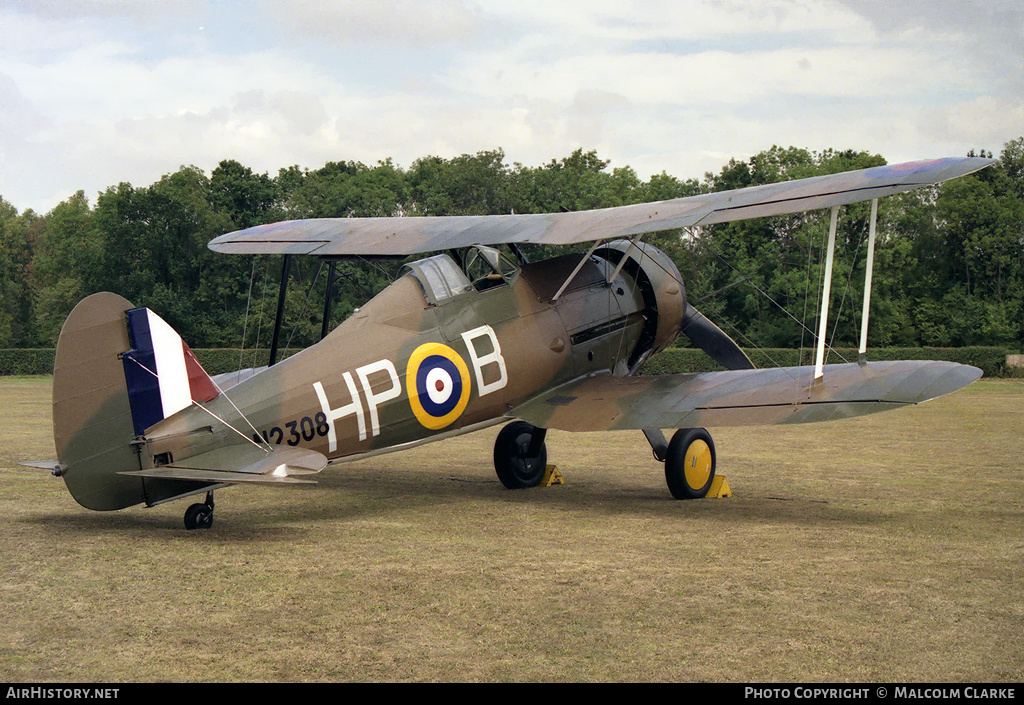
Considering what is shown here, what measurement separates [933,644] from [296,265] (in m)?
41.2

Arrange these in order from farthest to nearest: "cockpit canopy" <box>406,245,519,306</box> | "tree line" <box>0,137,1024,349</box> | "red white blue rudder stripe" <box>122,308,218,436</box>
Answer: "tree line" <box>0,137,1024,349</box>, "cockpit canopy" <box>406,245,519,306</box>, "red white blue rudder stripe" <box>122,308,218,436</box>

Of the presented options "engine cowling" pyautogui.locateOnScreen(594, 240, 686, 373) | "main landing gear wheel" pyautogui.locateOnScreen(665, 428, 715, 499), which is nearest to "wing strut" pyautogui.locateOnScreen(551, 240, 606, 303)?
"engine cowling" pyautogui.locateOnScreen(594, 240, 686, 373)

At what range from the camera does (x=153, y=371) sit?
26.2 feet

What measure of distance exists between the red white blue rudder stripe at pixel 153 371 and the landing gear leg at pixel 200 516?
3.12 ft

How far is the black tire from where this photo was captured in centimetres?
848

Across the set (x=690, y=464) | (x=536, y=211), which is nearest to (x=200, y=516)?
(x=690, y=464)

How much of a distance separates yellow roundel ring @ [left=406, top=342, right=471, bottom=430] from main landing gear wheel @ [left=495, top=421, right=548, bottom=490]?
1.89 metres

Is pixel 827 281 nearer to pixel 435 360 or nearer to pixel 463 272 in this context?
pixel 435 360

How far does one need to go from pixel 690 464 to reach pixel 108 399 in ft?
18.6

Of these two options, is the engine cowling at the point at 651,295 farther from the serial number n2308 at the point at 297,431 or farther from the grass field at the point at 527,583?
the serial number n2308 at the point at 297,431

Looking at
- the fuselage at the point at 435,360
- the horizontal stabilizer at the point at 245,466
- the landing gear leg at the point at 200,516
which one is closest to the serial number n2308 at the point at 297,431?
the fuselage at the point at 435,360

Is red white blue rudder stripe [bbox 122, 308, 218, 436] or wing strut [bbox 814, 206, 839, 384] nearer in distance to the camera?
red white blue rudder stripe [bbox 122, 308, 218, 436]

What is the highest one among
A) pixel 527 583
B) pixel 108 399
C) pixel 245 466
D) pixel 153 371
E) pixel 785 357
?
pixel 153 371

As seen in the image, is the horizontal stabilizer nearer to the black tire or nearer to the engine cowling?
the black tire
